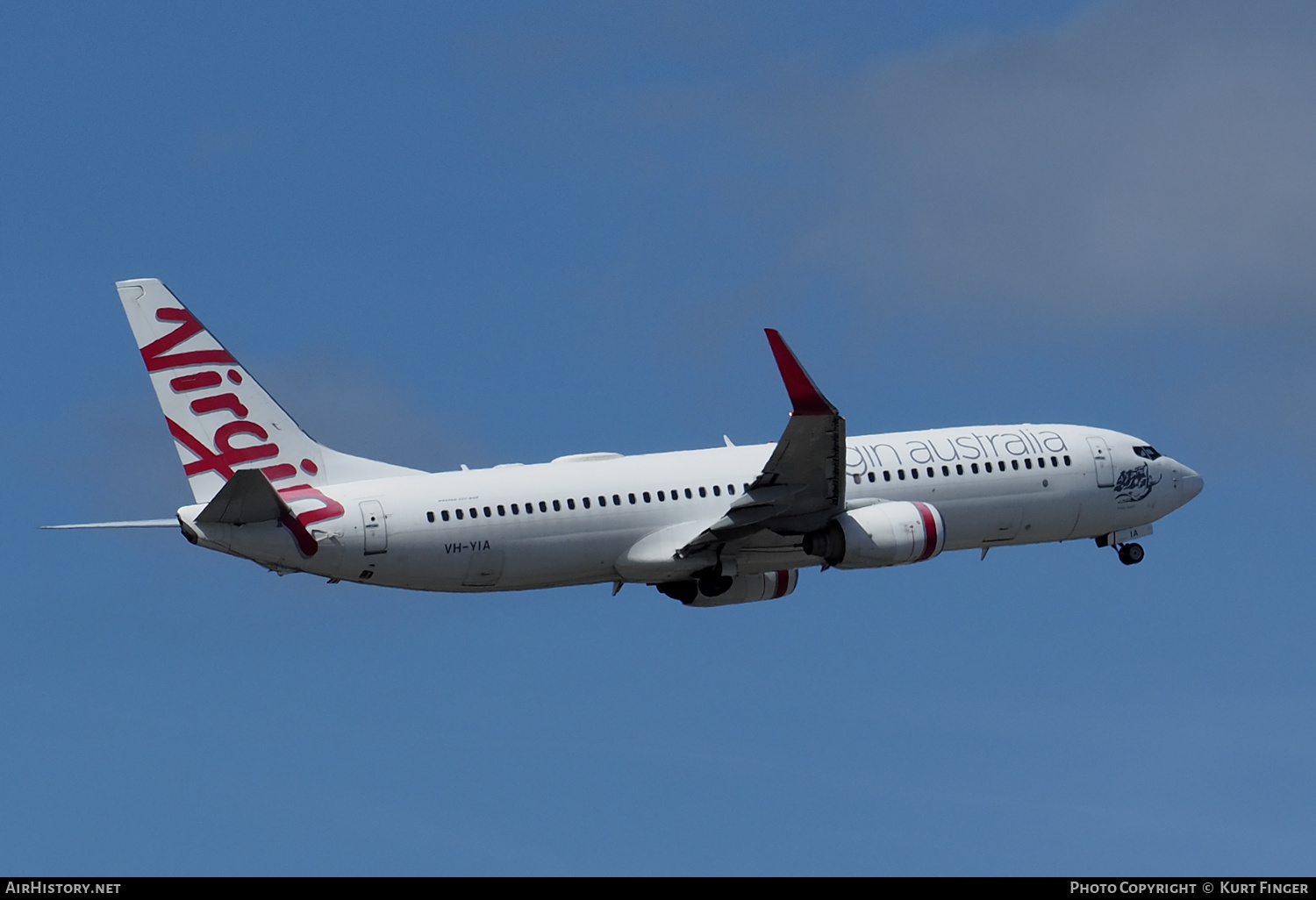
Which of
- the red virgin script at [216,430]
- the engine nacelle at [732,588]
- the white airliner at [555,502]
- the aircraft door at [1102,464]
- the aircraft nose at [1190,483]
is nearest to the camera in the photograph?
the white airliner at [555,502]

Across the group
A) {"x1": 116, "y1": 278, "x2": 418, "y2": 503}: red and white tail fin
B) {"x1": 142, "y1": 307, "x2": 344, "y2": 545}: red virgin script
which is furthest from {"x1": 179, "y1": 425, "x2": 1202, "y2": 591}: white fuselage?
{"x1": 142, "y1": 307, "x2": 344, "y2": 545}: red virgin script

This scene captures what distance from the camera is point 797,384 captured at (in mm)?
55531

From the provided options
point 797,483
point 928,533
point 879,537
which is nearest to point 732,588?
point 879,537

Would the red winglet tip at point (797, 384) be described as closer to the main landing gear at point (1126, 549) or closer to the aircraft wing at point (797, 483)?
the aircraft wing at point (797, 483)

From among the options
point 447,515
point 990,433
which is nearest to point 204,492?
point 447,515

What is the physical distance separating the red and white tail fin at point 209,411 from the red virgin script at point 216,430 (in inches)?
0.9

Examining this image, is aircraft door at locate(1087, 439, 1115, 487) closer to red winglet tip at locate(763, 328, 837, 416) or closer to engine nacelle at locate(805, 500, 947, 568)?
engine nacelle at locate(805, 500, 947, 568)

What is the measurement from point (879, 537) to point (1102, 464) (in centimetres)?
1024

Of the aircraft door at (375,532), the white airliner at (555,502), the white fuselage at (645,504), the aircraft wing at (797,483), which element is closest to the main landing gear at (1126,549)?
the white fuselage at (645,504)

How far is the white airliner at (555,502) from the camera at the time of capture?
5603 centimetres

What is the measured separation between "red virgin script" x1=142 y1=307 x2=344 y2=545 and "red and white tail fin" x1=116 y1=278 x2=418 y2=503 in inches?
0.9

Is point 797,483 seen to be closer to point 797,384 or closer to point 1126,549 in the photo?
point 797,384

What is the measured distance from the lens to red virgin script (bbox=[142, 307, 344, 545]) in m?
57.1

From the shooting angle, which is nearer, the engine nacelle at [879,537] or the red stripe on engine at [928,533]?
the engine nacelle at [879,537]
